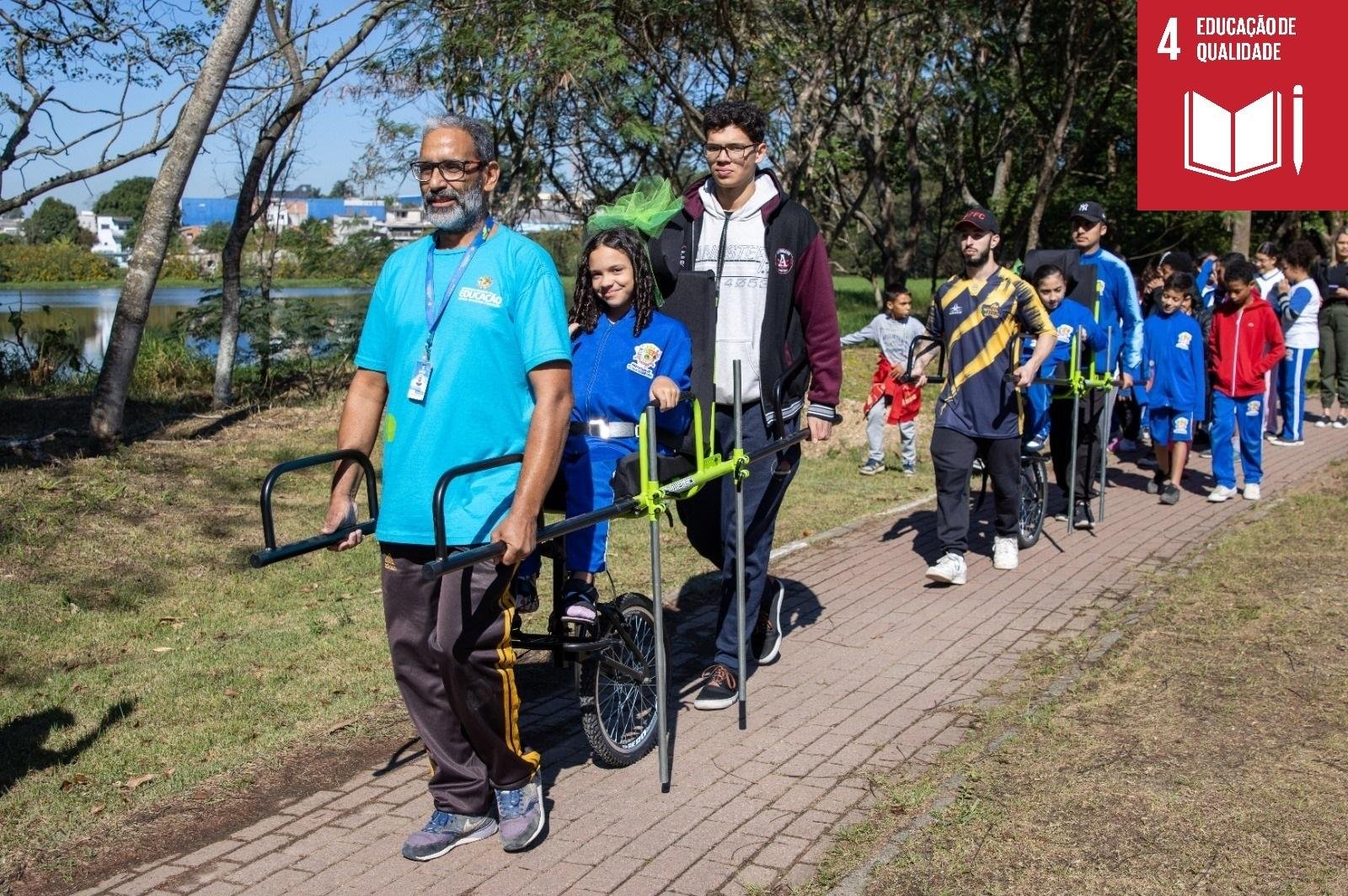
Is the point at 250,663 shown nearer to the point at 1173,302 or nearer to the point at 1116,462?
the point at 1173,302

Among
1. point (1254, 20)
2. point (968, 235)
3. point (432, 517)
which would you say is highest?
point (1254, 20)

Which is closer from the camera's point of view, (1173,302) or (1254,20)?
(1173,302)

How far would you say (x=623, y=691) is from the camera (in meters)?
5.48

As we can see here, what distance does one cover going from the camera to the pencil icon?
1803cm

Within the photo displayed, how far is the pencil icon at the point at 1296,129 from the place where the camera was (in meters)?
18.0

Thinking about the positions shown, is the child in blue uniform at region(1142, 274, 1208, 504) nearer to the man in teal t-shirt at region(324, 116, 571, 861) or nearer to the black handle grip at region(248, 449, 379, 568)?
the man in teal t-shirt at region(324, 116, 571, 861)

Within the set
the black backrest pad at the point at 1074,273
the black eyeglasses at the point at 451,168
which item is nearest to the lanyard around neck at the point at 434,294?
the black eyeglasses at the point at 451,168

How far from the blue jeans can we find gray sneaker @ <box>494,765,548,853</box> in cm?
161

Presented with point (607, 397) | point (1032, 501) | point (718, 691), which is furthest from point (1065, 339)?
point (607, 397)

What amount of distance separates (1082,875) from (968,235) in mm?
4780

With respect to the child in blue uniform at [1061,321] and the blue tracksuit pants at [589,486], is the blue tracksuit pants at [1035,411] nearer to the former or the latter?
the child in blue uniform at [1061,321]

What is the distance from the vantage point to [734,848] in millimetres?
4668

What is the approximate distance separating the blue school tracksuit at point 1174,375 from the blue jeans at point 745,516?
5918 millimetres

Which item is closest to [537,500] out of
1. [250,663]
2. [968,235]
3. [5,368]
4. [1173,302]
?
[250,663]
